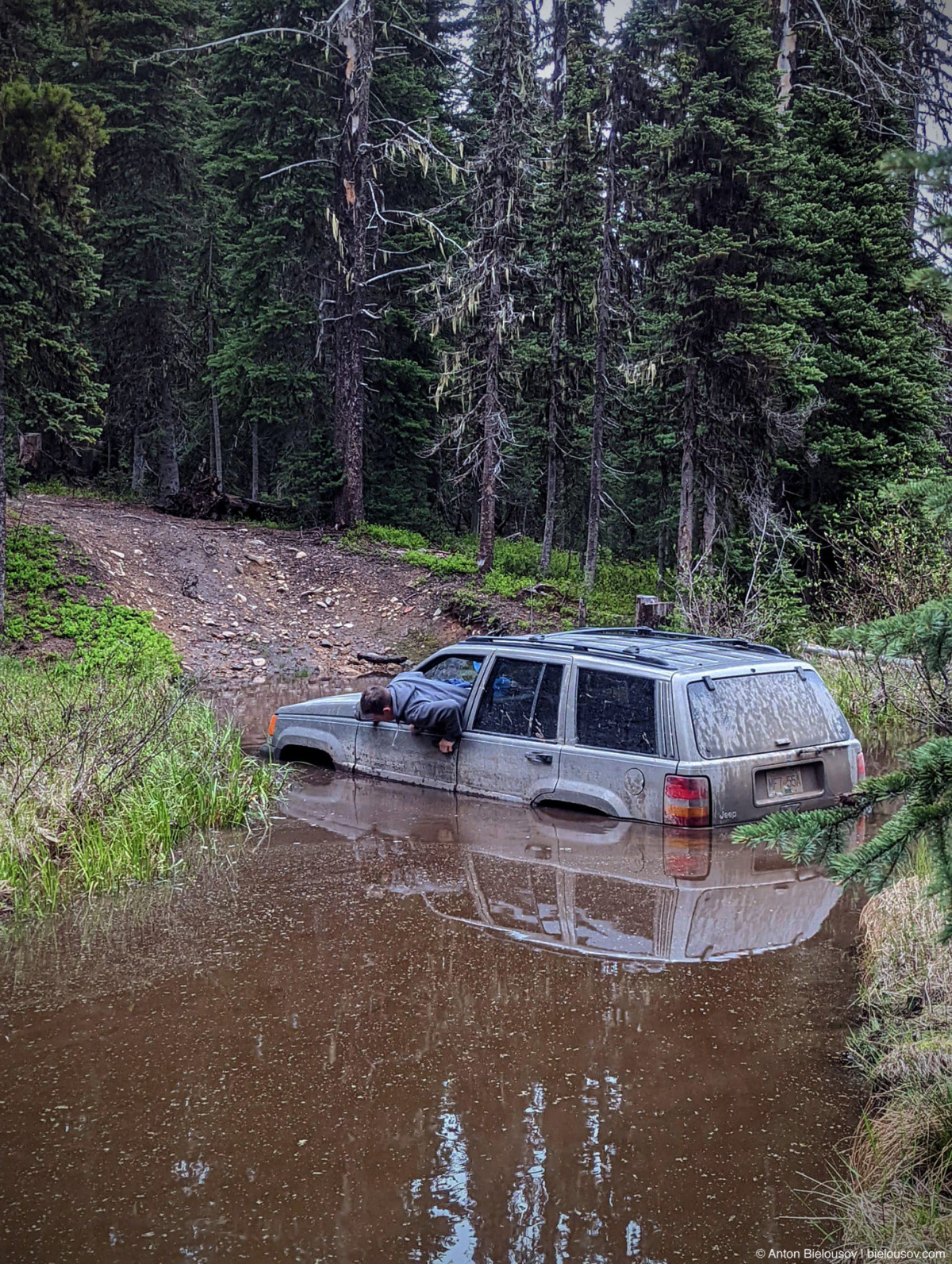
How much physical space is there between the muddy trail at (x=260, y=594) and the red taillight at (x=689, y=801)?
11656 mm

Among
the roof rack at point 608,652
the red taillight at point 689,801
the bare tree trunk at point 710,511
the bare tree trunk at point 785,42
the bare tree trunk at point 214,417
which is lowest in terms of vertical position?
the red taillight at point 689,801

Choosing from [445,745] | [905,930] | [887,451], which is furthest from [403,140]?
[905,930]

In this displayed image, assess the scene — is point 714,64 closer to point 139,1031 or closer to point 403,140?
point 403,140

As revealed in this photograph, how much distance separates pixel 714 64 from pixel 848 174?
3383 mm

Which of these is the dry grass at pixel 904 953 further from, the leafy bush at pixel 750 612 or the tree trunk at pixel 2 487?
the tree trunk at pixel 2 487

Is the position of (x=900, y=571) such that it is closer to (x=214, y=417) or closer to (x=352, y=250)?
(x=352, y=250)

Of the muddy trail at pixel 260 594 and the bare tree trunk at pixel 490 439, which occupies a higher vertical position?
the bare tree trunk at pixel 490 439

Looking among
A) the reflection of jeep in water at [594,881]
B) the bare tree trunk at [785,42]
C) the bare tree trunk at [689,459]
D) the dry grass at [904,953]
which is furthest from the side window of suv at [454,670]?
the bare tree trunk at [785,42]

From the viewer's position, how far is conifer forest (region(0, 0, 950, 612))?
18.1 meters

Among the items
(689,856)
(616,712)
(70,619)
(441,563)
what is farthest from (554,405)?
(689,856)

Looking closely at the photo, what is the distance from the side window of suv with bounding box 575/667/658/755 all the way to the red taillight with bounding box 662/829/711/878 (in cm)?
63

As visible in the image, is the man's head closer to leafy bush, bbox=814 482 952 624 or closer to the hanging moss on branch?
leafy bush, bbox=814 482 952 624

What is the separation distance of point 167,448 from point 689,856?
92.6 feet

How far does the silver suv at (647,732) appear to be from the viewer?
6848 millimetres
